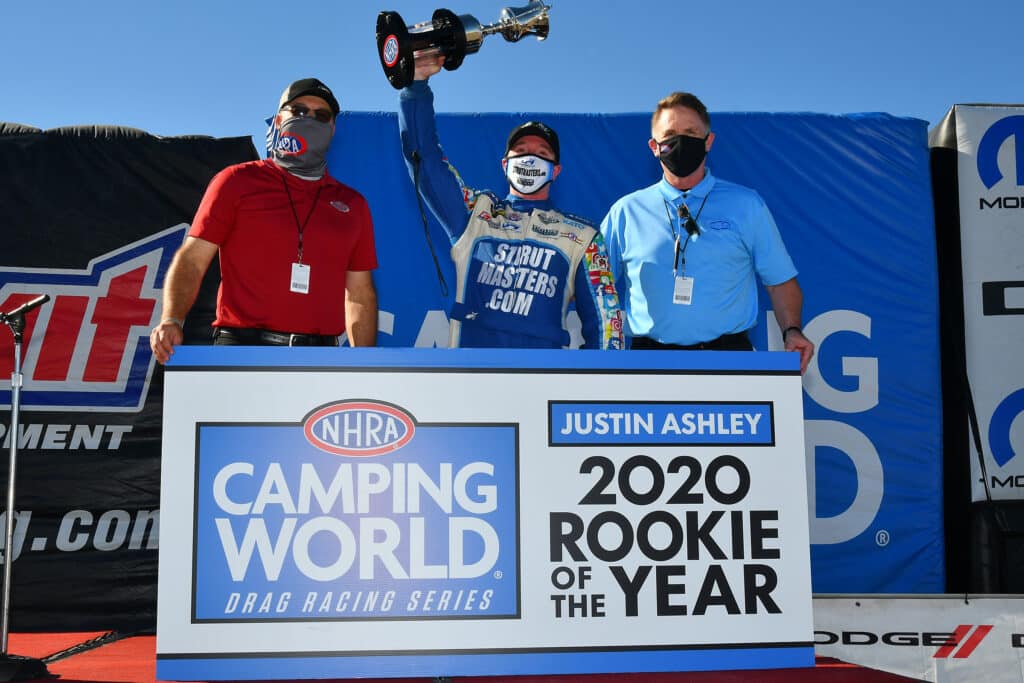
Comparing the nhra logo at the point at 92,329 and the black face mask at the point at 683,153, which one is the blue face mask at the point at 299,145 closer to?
the black face mask at the point at 683,153

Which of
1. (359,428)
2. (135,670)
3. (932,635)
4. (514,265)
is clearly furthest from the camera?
(932,635)

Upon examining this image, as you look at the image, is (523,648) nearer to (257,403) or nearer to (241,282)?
(257,403)

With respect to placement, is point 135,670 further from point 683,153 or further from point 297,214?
point 683,153

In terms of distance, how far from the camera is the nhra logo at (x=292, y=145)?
9.25 feet

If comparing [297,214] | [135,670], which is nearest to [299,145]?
[297,214]

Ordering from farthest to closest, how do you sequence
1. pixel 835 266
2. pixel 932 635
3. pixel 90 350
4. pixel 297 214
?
pixel 835 266 → pixel 90 350 → pixel 932 635 → pixel 297 214

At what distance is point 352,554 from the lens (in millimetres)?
1773

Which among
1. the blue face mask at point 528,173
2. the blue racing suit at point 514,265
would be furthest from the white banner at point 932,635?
the blue face mask at point 528,173

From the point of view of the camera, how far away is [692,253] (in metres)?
2.76

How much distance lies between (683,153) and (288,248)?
135cm

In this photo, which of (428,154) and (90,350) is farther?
(90,350)

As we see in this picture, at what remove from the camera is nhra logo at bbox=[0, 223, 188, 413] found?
3.94m

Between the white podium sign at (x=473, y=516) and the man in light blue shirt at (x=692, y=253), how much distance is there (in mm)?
839

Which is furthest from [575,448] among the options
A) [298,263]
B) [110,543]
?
[110,543]
